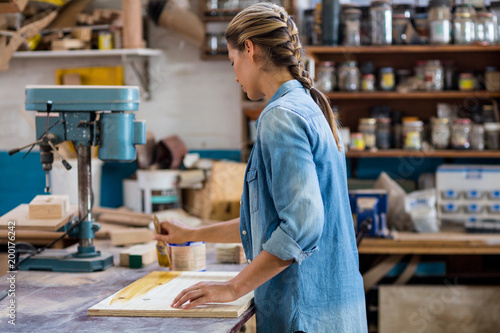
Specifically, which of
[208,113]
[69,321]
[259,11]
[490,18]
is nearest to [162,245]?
[69,321]

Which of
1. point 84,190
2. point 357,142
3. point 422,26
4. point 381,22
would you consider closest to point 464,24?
point 422,26

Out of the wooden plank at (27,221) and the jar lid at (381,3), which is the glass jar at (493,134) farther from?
the wooden plank at (27,221)

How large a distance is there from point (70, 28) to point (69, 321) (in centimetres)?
314

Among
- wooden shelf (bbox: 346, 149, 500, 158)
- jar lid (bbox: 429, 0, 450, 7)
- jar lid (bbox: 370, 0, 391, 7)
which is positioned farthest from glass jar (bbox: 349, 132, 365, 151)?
jar lid (bbox: 429, 0, 450, 7)

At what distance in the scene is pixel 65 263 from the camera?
2.15m

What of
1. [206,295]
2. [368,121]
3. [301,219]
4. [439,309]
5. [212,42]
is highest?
[212,42]

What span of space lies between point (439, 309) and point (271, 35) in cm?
277

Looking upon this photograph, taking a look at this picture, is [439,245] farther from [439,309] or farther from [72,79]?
[72,79]

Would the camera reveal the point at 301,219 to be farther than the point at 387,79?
No

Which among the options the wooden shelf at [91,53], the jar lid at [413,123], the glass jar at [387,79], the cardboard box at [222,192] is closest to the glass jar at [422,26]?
the glass jar at [387,79]

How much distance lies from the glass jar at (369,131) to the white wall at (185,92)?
0.90 meters

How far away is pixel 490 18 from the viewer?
3896mm

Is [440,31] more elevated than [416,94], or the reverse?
[440,31]

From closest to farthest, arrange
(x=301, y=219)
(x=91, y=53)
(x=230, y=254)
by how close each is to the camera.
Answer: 1. (x=301, y=219)
2. (x=230, y=254)
3. (x=91, y=53)
